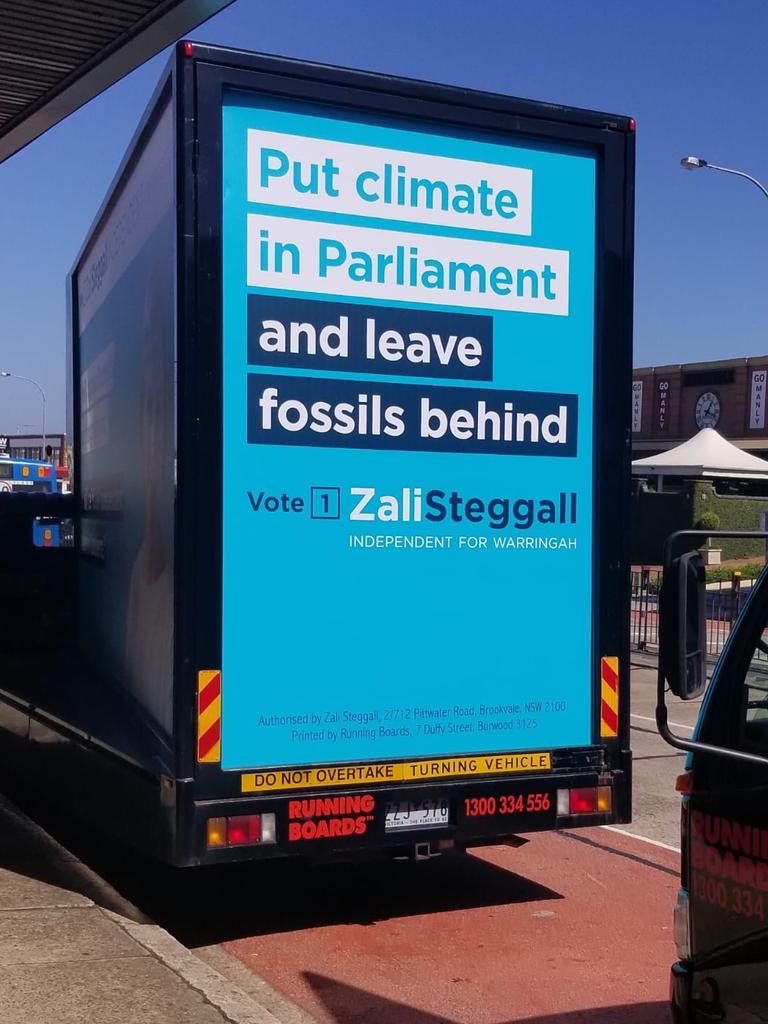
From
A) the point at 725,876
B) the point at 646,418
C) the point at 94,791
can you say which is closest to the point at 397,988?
the point at 94,791

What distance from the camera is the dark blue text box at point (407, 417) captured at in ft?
17.0

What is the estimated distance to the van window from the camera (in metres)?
3.12

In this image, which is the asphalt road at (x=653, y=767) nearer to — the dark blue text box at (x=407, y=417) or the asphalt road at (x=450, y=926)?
the asphalt road at (x=450, y=926)

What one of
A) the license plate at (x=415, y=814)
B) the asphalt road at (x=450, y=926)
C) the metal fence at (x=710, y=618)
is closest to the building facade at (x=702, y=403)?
the metal fence at (x=710, y=618)

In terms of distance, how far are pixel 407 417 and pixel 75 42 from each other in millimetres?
8038

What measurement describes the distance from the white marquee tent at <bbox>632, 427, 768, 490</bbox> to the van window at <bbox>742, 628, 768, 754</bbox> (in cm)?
2720

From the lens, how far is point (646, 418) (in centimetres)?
5566

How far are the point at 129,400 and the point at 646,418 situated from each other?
5124 centimetres

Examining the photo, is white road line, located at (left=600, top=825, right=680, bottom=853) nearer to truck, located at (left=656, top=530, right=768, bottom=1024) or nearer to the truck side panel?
the truck side panel

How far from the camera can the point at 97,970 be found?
467 centimetres

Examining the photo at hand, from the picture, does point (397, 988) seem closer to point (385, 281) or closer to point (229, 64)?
point (385, 281)

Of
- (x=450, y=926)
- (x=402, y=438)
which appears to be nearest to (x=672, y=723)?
(x=450, y=926)

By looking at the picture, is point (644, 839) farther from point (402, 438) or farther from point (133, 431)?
point (133, 431)

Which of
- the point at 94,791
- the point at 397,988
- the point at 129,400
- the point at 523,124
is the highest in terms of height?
the point at 523,124
